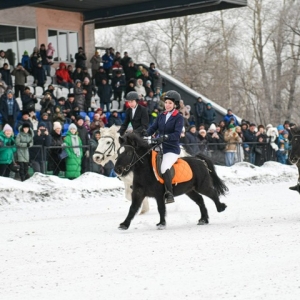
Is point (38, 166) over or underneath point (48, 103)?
underneath

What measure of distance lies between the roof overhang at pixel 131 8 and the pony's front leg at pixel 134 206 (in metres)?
19.3

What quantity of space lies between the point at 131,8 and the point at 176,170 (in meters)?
21.5

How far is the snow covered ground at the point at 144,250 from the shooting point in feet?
24.6

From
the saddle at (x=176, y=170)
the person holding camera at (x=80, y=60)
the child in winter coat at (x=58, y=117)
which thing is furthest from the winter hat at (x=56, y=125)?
the person holding camera at (x=80, y=60)

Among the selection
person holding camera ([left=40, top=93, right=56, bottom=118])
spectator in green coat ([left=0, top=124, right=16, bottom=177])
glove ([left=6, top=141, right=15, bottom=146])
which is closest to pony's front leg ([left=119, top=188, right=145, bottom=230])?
spectator in green coat ([left=0, top=124, right=16, bottom=177])

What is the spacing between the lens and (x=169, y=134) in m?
12.5

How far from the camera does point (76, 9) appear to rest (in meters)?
34.5

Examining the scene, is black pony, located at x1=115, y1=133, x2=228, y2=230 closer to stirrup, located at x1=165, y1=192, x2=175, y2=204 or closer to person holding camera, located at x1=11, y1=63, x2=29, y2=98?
stirrup, located at x1=165, y1=192, x2=175, y2=204

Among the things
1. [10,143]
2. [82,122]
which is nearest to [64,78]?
[82,122]

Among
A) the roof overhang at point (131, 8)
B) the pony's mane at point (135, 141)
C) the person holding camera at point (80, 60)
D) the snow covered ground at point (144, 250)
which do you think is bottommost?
the snow covered ground at point (144, 250)

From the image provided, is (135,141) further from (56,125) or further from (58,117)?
(58,117)

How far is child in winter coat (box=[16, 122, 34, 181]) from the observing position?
62.4ft

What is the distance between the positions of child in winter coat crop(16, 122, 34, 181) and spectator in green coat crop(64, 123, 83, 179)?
134cm

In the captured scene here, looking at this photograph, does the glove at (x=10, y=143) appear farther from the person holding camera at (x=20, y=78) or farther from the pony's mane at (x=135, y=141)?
the pony's mane at (x=135, y=141)
